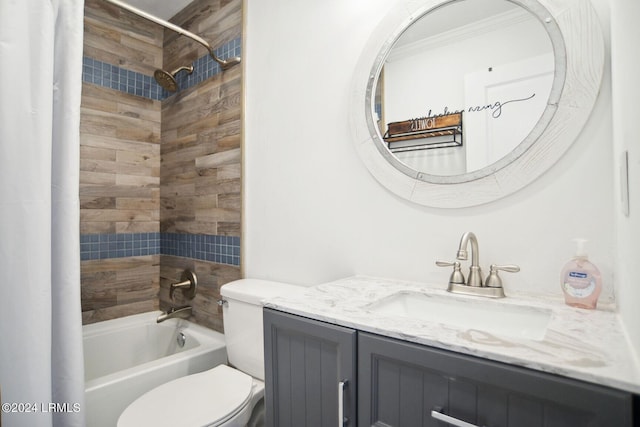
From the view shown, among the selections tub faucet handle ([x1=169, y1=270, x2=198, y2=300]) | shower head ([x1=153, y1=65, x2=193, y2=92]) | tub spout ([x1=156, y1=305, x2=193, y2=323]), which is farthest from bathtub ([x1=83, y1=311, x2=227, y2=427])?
shower head ([x1=153, y1=65, x2=193, y2=92])

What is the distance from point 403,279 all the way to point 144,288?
1897 mm

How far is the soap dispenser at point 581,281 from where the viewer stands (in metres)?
0.86

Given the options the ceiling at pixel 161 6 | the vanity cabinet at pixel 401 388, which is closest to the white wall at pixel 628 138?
the vanity cabinet at pixel 401 388

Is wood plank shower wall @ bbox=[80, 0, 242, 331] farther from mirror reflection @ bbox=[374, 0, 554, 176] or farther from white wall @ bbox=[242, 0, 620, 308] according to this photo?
mirror reflection @ bbox=[374, 0, 554, 176]

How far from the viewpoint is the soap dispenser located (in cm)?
86

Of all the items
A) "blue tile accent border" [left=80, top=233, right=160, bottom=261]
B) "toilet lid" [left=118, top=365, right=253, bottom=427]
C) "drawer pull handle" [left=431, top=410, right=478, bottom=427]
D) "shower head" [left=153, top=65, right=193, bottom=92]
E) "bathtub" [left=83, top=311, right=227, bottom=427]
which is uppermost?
"shower head" [left=153, top=65, right=193, bottom=92]

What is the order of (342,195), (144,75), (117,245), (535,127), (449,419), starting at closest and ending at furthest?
(449,419) < (535,127) < (342,195) < (117,245) < (144,75)

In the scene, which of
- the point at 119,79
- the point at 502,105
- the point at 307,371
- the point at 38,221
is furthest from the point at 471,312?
the point at 119,79

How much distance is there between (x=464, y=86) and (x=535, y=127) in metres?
0.26

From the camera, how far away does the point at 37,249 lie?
1.06 m

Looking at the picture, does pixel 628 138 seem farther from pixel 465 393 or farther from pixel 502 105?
pixel 465 393

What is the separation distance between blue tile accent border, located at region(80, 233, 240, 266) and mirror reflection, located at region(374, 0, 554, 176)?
110cm

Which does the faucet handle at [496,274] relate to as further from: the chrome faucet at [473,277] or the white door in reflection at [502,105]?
the white door in reflection at [502,105]

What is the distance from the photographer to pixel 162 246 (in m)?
2.39
